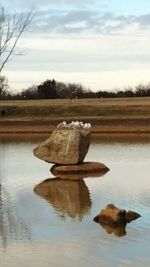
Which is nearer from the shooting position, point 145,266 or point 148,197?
point 145,266

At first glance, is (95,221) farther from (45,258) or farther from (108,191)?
(108,191)

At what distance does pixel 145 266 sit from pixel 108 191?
603cm

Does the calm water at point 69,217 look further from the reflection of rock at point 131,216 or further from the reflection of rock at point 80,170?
the reflection of rock at point 80,170

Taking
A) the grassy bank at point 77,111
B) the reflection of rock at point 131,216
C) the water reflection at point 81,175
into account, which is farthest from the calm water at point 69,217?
the grassy bank at point 77,111

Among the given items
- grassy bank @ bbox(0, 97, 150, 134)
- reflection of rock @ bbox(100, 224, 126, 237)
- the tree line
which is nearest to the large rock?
reflection of rock @ bbox(100, 224, 126, 237)

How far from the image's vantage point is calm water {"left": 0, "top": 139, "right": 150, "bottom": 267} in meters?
8.59

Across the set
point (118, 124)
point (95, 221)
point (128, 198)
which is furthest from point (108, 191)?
point (118, 124)

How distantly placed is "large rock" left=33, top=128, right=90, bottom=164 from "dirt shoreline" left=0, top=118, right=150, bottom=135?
1662 cm

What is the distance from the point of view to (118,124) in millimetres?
37719

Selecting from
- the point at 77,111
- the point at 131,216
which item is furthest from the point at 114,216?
the point at 77,111

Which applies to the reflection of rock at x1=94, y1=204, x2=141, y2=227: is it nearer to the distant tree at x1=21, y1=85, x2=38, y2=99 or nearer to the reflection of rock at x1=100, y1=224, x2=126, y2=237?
the reflection of rock at x1=100, y1=224, x2=126, y2=237

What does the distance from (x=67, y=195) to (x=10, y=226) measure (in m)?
3.40

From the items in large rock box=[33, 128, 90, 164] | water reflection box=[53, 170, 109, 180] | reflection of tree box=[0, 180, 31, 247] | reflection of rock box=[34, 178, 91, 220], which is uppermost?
large rock box=[33, 128, 90, 164]

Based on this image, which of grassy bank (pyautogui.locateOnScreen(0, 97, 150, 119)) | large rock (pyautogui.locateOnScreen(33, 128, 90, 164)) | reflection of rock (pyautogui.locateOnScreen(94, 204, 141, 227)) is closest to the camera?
reflection of rock (pyautogui.locateOnScreen(94, 204, 141, 227))
